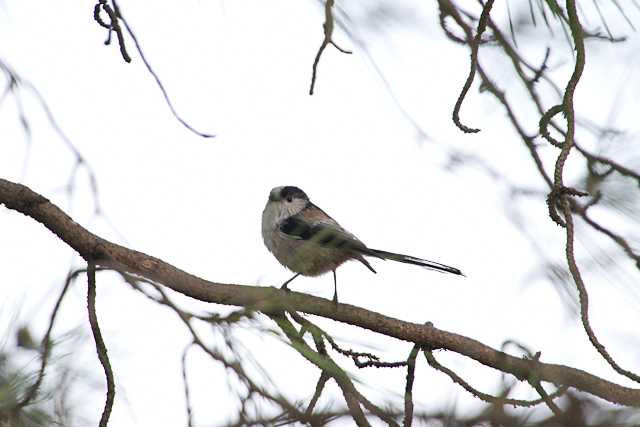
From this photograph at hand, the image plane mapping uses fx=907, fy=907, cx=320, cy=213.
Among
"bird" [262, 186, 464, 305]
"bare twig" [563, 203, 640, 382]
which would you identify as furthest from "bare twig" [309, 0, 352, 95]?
"bird" [262, 186, 464, 305]

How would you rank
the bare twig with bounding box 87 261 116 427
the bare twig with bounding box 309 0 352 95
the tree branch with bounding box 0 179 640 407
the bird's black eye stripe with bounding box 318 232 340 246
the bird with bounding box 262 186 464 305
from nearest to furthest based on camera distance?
the bare twig with bounding box 309 0 352 95 < the bare twig with bounding box 87 261 116 427 < the tree branch with bounding box 0 179 640 407 < the bird with bounding box 262 186 464 305 < the bird's black eye stripe with bounding box 318 232 340 246

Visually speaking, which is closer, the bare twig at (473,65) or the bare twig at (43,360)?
the bare twig at (43,360)

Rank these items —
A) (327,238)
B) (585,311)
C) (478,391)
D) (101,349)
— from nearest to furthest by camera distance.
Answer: (585,311)
(101,349)
(478,391)
(327,238)

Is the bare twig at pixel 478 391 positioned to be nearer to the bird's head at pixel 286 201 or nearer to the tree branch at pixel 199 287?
the tree branch at pixel 199 287

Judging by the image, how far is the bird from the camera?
7.86ft

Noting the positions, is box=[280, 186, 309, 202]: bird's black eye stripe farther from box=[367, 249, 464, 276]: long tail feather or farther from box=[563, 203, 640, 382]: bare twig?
box=[563, 203, 640, 382]: bare twig

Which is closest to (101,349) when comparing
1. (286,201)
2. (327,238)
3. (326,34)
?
(326,34)

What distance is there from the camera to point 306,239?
281cm

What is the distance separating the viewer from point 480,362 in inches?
75.3

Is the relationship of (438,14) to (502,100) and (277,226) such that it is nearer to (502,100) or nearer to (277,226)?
(502,100)

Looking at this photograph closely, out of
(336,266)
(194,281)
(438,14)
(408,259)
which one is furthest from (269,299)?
(336,266)

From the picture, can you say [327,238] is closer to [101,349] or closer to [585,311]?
[101,349]

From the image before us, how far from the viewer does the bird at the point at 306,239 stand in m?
2.39

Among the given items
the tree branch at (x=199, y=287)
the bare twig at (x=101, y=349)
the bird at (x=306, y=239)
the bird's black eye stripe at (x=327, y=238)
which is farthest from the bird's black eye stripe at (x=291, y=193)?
the bare twig at (x=101, y=349)
